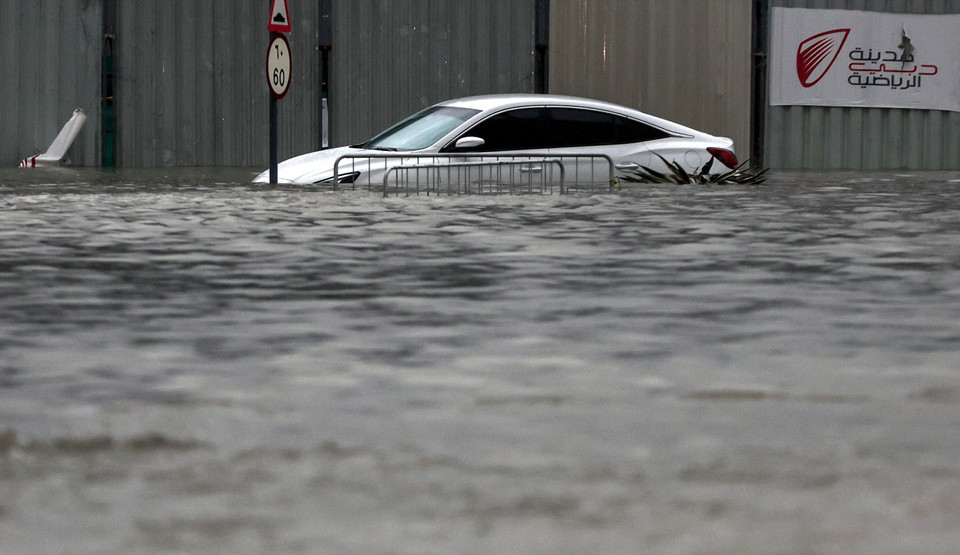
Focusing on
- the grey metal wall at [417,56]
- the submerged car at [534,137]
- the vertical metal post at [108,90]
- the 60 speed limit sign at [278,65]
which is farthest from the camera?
the grey metal wall at [417,56]

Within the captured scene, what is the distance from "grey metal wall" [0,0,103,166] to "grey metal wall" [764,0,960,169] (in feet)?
31.0

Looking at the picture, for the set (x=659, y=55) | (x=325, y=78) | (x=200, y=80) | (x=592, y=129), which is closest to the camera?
(x=592, y=129)

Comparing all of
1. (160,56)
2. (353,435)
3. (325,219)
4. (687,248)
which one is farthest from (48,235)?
(160,56)

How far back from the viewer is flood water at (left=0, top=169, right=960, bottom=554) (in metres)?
2.34

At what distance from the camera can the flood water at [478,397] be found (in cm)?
234

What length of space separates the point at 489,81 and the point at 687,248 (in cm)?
1525

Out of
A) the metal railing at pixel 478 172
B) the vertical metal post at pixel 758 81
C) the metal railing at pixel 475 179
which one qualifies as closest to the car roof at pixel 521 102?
the metal railing at pixel 478 172

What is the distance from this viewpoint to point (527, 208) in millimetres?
10742

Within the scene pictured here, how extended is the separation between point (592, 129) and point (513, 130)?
0.77 metres

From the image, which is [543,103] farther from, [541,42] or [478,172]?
[541,42]

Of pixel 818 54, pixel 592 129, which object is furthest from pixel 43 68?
pixel 818 54

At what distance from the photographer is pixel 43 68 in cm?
2088

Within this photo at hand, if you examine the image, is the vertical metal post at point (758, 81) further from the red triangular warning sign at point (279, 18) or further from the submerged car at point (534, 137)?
the red triangular warning sign at point (279, 18)

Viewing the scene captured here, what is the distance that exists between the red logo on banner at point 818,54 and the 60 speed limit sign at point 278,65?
1089cm
